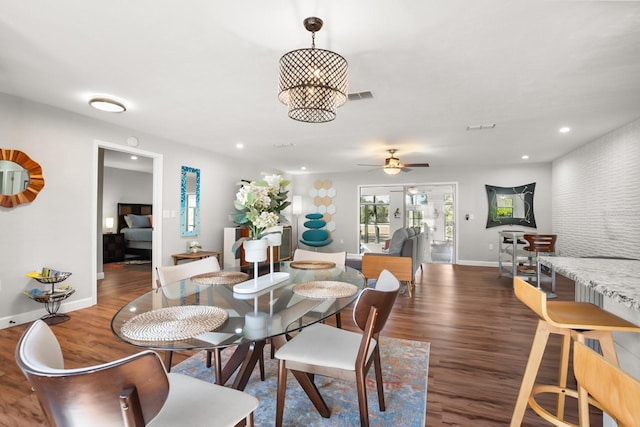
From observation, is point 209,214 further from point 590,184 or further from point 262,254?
point 590,184

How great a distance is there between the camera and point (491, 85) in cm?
276

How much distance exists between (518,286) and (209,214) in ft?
16.5

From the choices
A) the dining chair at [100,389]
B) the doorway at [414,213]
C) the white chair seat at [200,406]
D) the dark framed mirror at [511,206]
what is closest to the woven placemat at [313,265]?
the white chair seat at [200,406]

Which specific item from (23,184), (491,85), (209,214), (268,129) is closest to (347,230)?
(209,214)

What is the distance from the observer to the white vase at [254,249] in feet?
5.77

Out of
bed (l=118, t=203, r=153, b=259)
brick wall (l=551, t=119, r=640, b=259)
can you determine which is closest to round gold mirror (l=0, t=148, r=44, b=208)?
bed (l=118, t=203, r=153, b=259)

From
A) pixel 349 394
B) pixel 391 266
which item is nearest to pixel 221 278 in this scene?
pixel 349 394

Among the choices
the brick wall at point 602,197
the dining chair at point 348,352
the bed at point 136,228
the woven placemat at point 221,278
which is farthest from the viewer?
the bed at point 136,228

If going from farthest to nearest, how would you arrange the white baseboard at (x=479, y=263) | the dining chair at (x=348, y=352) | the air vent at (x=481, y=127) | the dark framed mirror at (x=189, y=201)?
1. the white baseboard at (x=479, y=263)
2. the dark framed mirror at (x=189, y=201)
3. the air vent at (x=481, y=127)
4. the dining chair at (x=348, y=352)

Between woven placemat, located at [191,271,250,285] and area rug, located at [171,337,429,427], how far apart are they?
0.69 metres

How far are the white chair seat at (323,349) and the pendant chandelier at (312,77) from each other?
4.54 feet

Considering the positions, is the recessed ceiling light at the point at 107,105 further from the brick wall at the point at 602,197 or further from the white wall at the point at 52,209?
the brick wall at the point at 602,197

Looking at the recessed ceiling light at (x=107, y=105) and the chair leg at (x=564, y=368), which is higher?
the recessed ceiling light at (x=107, y=105)

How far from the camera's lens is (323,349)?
1571mm
